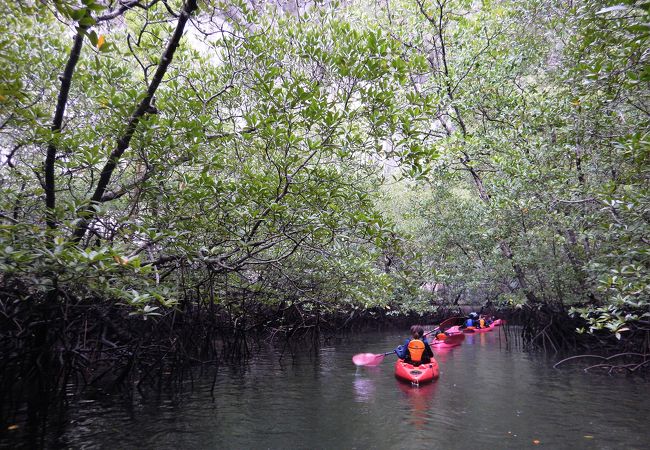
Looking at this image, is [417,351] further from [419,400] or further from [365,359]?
[365,359]

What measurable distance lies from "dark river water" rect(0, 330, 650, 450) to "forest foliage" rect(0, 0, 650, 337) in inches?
48.1

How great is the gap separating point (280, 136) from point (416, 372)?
15.8 ft

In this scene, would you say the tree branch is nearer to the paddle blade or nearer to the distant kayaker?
the paddle blade

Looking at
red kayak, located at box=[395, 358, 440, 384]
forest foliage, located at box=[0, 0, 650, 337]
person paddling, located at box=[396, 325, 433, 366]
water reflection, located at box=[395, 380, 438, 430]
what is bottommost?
water reflection, located at box=[395, 380, 438, 430]

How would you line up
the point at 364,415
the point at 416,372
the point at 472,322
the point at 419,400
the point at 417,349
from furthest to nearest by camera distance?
the point at 472,322, the point at 417,349, the point at 416,372, the point at 419,400, the point at 364,415

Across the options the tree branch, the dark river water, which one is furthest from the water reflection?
the tree branch

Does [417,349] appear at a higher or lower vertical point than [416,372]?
higher

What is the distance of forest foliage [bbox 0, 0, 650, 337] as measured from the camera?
13.1 ft

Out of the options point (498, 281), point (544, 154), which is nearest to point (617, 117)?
point (544, 154)

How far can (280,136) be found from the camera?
448cm

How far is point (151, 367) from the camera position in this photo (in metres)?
6.45

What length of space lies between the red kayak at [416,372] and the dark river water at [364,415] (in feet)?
0.49

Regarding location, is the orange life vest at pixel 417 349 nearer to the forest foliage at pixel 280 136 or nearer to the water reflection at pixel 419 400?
the water reflection at pixel 419 400

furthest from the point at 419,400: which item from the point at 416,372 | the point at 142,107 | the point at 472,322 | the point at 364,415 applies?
the point at 472,322
